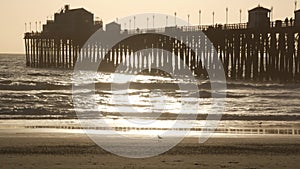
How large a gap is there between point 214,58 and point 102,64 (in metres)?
27.5

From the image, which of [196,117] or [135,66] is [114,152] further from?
[135,66]

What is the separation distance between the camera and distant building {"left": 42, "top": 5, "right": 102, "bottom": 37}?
260 feet

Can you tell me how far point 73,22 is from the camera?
3147 inches

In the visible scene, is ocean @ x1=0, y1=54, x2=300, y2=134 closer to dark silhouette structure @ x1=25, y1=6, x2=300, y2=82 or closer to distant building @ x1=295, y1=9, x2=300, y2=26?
dark silhouette structure @ x1=25, y1=6, x2=300, y2=82

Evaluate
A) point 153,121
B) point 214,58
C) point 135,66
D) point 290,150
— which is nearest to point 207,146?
point 290,150

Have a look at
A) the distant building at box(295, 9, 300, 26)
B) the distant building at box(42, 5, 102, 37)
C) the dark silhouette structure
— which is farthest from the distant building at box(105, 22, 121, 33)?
the distant building at box(295, 9, 300, 26)

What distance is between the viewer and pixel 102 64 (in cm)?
7581

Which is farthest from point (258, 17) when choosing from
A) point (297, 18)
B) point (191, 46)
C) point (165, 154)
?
point (165, 154)

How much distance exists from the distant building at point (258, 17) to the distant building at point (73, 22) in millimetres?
32235

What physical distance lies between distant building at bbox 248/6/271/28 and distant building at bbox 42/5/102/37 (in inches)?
1269

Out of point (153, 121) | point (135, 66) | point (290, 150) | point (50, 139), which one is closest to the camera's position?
point (290, 150)

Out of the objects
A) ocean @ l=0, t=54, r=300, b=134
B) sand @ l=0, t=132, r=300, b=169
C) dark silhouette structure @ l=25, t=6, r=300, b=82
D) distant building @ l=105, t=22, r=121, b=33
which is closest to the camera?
sand @ l=0, t=132, r=300, b=169

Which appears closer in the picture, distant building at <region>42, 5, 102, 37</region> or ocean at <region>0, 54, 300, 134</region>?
ocean at <region>0, 54, 300, 134</region>

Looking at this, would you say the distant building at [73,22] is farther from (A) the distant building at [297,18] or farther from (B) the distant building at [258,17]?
(A) the distant building at [297,18]
